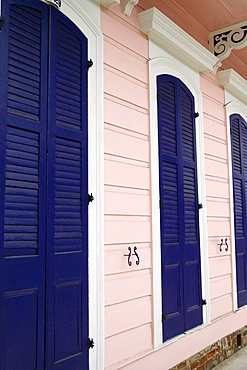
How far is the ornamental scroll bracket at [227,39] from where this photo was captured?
3955mm

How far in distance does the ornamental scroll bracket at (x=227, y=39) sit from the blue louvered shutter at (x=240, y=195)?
2.69 feet

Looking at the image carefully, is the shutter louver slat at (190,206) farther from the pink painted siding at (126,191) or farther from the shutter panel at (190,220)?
the pink painted siding at (126,191)

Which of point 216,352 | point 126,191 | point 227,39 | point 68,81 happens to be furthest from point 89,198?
point 227,39

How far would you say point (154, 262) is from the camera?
3.13 meters

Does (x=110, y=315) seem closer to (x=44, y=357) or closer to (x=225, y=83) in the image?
(x=44, y=357)

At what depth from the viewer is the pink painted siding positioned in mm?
2732

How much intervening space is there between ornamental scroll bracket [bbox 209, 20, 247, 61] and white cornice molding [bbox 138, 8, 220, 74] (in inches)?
5.0

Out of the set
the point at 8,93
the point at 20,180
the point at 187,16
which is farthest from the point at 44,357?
the point at 187,16

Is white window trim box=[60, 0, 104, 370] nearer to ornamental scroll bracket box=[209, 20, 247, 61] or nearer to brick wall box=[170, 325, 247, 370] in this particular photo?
brick wall box=[170, 325, 247, 370]

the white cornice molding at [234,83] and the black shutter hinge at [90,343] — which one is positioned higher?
the white cornice molding at [234,83]

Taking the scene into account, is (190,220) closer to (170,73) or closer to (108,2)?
(170,73)

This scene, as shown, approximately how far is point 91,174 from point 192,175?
1.50m

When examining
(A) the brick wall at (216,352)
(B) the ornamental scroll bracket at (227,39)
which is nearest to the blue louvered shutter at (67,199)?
(A) the brick wall at (216,352)

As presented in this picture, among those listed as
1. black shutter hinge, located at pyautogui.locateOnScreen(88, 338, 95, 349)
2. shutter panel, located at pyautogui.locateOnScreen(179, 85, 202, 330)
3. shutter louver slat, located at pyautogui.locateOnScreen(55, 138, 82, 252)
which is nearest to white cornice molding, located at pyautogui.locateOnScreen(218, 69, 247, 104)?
shutter panel, located at pyautogui.locateOnScreen(179, 85, 202, 330)
